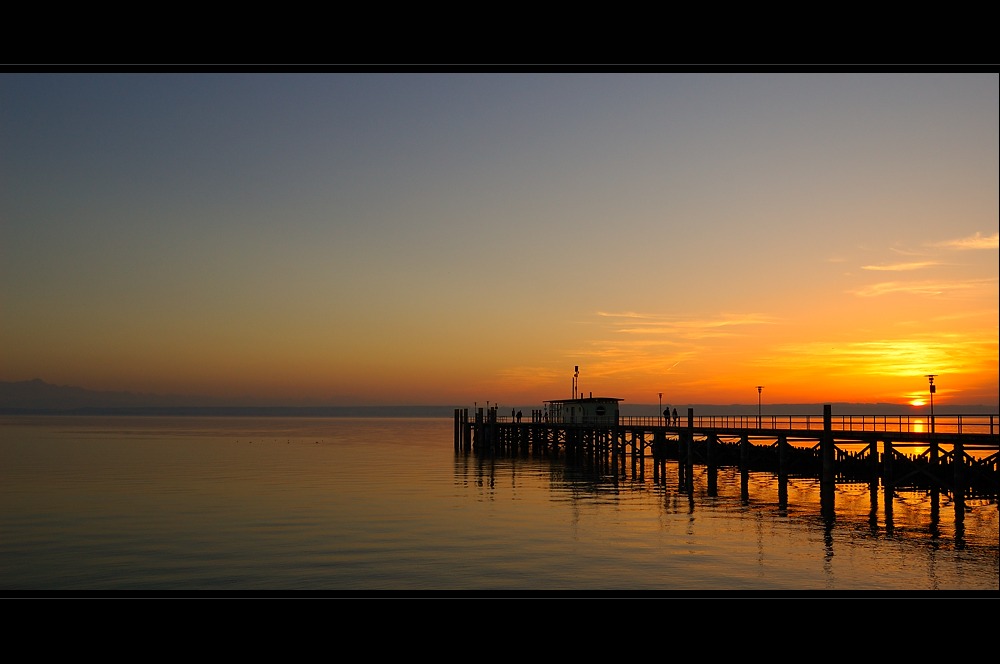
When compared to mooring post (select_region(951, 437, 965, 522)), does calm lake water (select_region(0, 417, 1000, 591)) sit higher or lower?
lower

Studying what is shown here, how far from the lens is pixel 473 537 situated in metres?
31.5

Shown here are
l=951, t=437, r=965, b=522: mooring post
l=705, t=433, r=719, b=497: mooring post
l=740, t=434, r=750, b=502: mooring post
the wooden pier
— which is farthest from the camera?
l=705, t=433, r=719, b=497: mooring post

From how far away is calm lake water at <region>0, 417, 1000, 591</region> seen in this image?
2444 centimetres

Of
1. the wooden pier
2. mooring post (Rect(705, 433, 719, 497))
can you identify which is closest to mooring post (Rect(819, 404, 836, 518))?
the wooden pier

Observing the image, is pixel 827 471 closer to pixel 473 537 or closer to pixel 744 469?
pixel 744 469

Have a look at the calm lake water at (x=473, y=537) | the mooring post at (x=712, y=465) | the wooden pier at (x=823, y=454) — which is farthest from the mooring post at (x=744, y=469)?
→ the mooring post at (x=712, y=465)

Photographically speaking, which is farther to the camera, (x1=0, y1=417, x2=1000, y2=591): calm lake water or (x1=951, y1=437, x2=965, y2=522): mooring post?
(x1=951, y1=437, x2=965, y2=522): mooring post

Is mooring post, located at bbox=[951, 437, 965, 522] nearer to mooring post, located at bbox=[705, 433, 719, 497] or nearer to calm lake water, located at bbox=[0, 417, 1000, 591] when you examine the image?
calm lake water, located at bbox=[0, 417, 1000, 591]

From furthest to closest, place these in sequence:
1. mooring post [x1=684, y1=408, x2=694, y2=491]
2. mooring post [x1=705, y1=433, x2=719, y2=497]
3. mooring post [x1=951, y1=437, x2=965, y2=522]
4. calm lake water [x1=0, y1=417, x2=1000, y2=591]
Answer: mooring post [x1=684, y1=408, x2=694, y2=491] → mooring post [x1=705, y1=433, x2=719, y2=497] → mooring post [x1=951, y1=437, x2=965, y2=522] → calm lake water [x1=0, y1=417, x2=1000, y2=591]

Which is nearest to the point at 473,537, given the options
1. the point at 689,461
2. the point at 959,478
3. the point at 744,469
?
the point at 744,469
